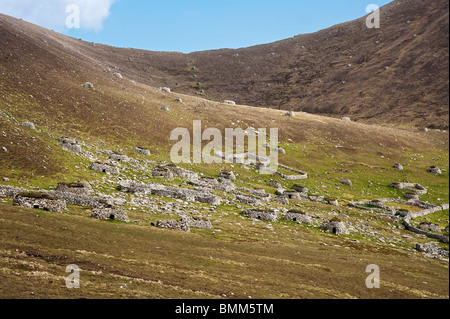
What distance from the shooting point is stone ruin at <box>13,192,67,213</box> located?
35.9m

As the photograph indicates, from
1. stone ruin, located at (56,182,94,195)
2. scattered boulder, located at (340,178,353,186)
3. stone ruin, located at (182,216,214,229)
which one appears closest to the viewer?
stone ruin, located at (182,216,214,229)

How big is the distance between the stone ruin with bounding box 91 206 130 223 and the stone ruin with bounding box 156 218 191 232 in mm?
3599

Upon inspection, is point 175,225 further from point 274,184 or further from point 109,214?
point 274,184

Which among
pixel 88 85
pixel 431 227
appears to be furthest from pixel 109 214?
pixel 88 85

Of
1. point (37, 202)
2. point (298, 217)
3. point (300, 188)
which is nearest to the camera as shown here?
point (37, 202)

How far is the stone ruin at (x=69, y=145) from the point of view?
6450 centimetres

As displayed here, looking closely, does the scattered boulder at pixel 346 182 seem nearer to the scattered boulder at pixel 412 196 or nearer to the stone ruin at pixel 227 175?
the scattered boulder at pixel 412 196

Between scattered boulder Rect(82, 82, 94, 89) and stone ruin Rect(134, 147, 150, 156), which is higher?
scattered boulder Rect(82, 82, 94, 89)

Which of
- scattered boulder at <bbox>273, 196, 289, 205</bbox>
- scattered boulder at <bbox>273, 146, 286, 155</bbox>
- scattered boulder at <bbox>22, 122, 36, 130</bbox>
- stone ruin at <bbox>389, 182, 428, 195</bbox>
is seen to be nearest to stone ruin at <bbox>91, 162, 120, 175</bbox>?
scattered boulder at <bbox>22, 122, 36, 130</bbox>

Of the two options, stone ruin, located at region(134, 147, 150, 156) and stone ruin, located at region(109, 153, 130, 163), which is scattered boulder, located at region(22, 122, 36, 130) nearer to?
stone ruin, located at region(109, 153, 130, 163)

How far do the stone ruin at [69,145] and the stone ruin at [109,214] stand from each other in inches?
1210

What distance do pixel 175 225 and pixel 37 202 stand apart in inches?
559

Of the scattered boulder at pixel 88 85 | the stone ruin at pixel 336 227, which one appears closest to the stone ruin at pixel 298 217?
the stone ruin at pixel 336 227

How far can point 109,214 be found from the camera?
124 ft
